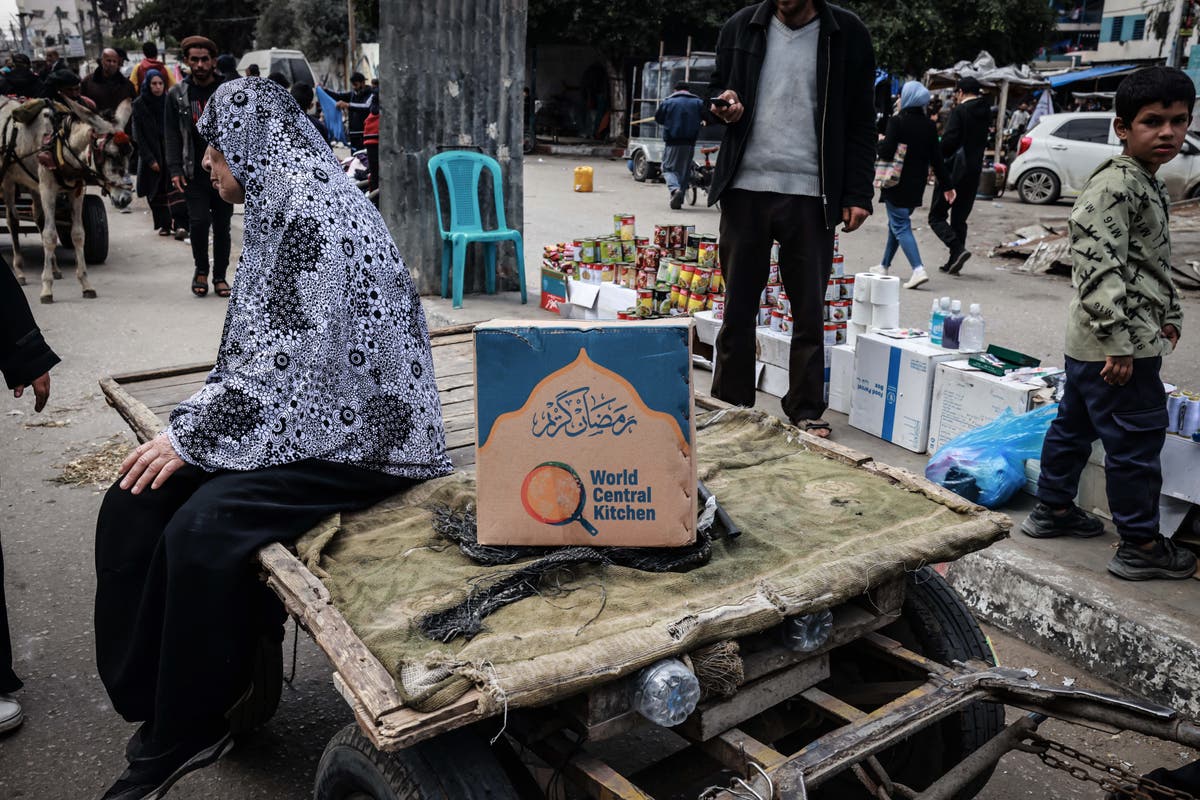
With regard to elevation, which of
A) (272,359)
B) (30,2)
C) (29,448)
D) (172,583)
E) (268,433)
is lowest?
(29,448)

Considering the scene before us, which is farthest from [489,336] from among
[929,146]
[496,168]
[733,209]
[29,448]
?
[929,146]

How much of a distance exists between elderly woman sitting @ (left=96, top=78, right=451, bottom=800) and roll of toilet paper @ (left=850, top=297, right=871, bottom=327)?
3109 mm

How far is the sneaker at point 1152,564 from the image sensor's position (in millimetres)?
3406

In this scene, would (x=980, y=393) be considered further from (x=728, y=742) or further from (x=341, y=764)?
(x=341, y=764)

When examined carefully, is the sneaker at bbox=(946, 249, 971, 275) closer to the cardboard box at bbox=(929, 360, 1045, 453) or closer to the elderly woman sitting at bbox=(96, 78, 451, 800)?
the cardboard box at bbox=(929, 360, 1045, 453)

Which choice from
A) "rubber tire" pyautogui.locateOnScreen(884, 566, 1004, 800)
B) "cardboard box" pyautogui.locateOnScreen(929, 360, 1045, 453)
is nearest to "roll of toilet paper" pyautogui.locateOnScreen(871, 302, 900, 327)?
"cardboard box" pyautogui.locateOnScreen(929, 360, 1045, 453)

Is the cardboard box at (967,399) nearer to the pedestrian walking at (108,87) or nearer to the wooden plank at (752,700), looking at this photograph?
the wooden plank at (752,700)

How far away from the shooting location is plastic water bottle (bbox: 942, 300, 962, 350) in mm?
4590

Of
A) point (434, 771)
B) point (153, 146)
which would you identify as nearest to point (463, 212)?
point (153, 146)

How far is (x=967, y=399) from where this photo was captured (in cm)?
440

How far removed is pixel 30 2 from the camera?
246 ft

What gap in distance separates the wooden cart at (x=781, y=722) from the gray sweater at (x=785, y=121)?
6.99ft

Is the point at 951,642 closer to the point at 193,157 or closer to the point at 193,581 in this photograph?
the point at 193,581

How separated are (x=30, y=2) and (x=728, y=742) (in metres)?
90.4
